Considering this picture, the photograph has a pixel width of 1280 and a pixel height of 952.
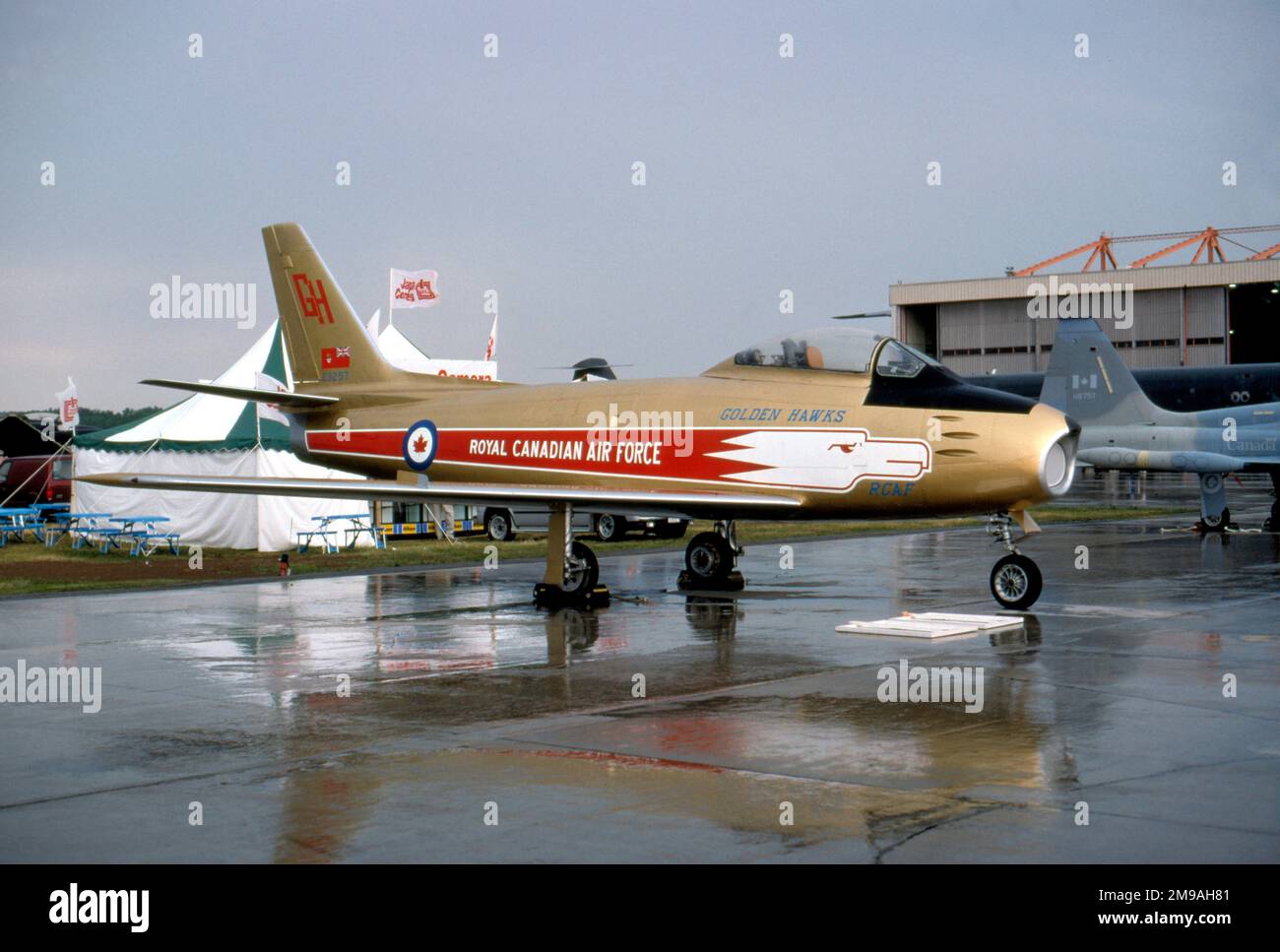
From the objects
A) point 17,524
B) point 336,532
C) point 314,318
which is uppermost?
point 314,318

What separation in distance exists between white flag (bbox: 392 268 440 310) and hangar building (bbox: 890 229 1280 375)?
42471 mm

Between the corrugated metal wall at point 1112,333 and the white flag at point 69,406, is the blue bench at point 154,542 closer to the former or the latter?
the white flag at point 69,406

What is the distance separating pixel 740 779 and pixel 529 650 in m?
5.40

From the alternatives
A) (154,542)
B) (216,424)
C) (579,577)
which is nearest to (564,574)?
(579,577)

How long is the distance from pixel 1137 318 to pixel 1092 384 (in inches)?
2083

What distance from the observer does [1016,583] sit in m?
14.2

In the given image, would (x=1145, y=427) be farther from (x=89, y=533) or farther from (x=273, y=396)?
(x=89, y=533)

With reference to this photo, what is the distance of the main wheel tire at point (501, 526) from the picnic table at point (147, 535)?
718cm

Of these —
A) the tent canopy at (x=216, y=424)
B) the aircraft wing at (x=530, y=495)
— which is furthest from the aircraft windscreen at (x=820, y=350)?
the tent canopy at (x=216, y=424)

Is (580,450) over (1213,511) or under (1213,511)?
over

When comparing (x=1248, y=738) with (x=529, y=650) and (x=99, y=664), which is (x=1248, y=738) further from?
(x=99, y=664)

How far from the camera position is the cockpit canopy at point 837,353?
47.1ft

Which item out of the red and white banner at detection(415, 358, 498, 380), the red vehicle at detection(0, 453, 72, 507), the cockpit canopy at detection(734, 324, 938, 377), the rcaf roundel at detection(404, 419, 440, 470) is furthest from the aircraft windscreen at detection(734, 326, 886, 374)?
the red vehicle at detection(0, 453, 72, 507)
